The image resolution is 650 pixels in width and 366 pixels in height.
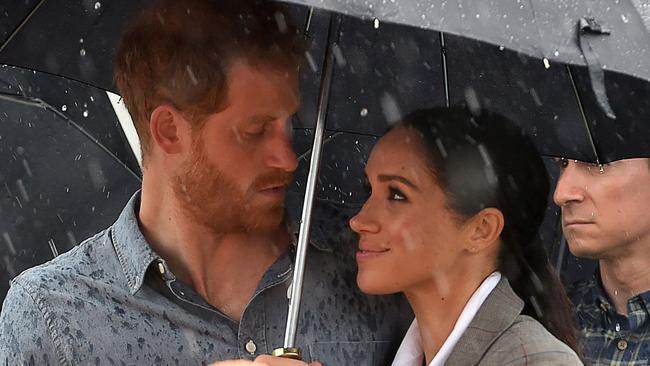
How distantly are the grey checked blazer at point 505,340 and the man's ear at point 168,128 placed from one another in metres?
1.02

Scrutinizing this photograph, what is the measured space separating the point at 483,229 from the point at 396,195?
268 mm

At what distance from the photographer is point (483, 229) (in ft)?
11.8

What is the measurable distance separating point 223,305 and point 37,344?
556mm

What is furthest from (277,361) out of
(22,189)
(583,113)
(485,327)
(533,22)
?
(22,189)

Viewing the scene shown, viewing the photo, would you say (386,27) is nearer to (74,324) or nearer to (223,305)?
(223,305)

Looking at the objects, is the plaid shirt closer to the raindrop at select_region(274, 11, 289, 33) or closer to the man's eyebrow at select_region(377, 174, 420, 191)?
the man's eyebrow at select_region(377, 174, 420, 191)

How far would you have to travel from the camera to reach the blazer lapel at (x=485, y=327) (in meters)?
3.38

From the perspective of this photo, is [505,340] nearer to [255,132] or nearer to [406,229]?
[406,229]

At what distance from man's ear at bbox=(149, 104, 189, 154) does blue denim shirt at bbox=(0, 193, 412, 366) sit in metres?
0.21

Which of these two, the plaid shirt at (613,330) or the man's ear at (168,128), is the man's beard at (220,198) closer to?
the man's ear at (168,128)

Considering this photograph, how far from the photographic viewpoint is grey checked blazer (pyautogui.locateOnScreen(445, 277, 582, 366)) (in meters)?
3.24

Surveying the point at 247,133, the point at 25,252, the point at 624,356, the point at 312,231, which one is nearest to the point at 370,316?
the point at 312,231

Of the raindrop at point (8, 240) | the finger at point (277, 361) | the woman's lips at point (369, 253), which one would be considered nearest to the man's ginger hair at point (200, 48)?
the woman's lips at point (369, 253)

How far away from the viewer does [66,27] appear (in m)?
4.04
